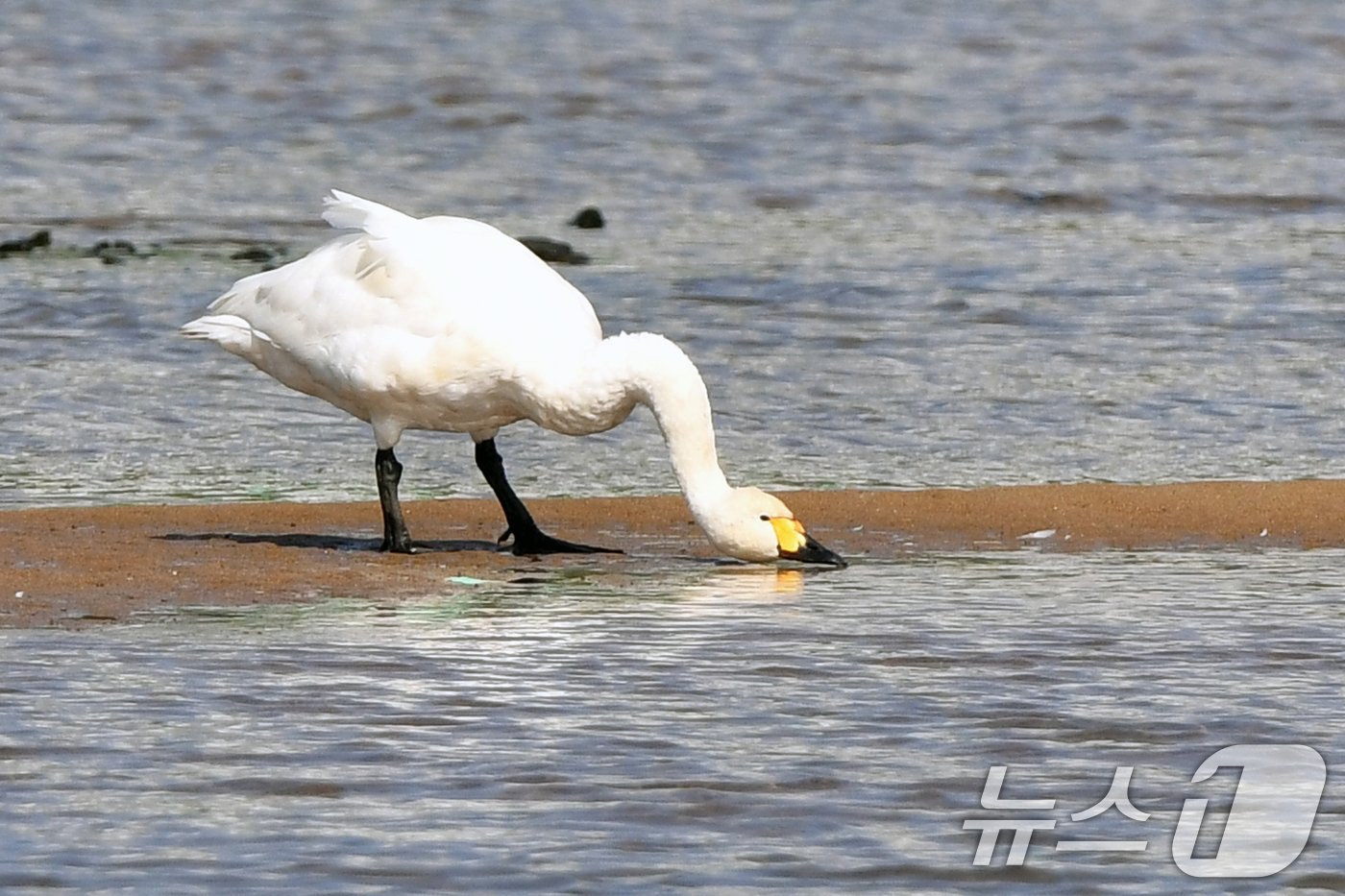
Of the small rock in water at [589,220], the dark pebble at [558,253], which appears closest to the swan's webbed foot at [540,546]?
the dark pebble at [558,253]

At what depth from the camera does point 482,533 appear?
9.90 meters

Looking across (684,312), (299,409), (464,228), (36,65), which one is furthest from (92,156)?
(464,228)

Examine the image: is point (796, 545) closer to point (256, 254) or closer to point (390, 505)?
point (390, 505)

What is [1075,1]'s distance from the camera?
33.0 m

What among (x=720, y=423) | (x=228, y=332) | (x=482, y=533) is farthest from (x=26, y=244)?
(x=482, y=533)

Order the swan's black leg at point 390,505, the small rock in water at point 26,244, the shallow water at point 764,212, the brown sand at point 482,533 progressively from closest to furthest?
the brown sand at point 482,533 < the swan's black leg at point 390,505 < the shallow water at point 764,212 < the small rock in water at point 26,244

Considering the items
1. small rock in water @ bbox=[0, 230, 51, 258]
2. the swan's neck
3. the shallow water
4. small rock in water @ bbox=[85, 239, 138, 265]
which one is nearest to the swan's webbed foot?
the swan's neck

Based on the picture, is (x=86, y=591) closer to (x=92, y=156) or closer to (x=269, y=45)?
(x=92, y=156)

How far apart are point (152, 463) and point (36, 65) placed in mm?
16514

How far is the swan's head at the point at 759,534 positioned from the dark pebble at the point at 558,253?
8557 mm

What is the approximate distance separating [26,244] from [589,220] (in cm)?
373

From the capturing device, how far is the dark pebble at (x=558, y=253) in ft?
57.2

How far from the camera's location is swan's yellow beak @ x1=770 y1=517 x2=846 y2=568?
8.78 m

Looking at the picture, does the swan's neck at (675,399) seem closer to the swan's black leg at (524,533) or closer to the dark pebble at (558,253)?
the swan's black leg at (524,533)
